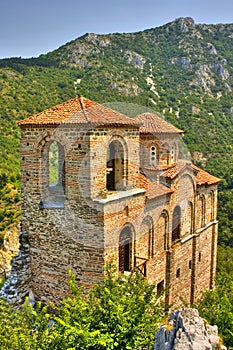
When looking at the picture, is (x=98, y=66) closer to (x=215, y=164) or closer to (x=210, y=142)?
(x=210, y=142)

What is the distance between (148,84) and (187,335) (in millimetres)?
57012

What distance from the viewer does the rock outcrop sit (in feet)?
19.6

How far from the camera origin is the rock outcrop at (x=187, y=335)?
5.97 metres

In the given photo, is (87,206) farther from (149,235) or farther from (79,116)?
(149,235)

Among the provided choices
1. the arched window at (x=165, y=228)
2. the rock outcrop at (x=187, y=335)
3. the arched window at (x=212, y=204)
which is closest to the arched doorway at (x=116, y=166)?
the arched window at (x=165, y=228)

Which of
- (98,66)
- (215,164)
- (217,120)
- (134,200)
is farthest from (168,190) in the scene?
(98,66)

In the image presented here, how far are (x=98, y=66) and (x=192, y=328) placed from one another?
194 ft

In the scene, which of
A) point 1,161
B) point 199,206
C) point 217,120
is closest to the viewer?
point 199,206

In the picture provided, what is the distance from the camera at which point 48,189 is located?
11719 mm

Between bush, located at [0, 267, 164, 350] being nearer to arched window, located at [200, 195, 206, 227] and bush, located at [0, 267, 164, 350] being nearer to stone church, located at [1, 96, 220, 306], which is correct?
stone church, located at [1, 96, 220, 306]

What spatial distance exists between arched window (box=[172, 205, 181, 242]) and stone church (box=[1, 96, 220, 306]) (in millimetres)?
323

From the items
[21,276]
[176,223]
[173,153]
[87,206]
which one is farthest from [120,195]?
[173,153]

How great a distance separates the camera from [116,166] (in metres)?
11.9

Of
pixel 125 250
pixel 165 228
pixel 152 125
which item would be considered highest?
pixel 152 125
